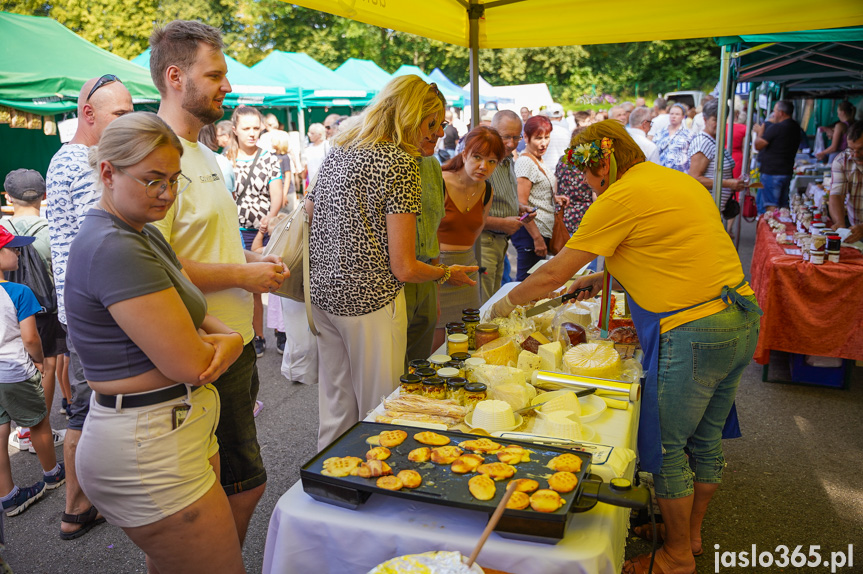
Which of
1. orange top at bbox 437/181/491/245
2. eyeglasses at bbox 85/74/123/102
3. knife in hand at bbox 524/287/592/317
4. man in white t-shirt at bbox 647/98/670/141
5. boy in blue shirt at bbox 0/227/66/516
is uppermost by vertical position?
man in white t-shirt at bbox 647/98/670/141

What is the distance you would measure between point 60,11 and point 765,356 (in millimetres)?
A: 23501

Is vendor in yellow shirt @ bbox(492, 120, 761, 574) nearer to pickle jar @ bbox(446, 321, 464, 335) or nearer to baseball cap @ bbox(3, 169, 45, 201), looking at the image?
pickle jar @ bbox(446, 321, 464, 335)

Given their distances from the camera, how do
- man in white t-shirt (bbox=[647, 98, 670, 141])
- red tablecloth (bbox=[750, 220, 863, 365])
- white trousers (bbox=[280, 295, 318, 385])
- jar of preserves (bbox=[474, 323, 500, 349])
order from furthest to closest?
1. man in white t-shirt (bbox=[647, 98, 670, 141])
2. red tablecloth (bbox=[750, 220, 863, 365])
3. white trousers (bbox=[280, 295, 318, 385])
4. jar of preserves (bbox=[474, 323, 500, 349])

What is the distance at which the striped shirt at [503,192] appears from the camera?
14.5ft

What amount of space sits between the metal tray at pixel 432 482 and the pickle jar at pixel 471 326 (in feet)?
3.07

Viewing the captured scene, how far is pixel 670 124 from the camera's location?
10172 millimetres

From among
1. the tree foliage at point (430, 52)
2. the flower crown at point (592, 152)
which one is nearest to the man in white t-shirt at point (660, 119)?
the flower crown at point (592, 152)

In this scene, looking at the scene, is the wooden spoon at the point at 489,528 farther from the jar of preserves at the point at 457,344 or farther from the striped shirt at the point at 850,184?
the striped shirt at the point at 850,184

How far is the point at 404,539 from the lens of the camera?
1348mm

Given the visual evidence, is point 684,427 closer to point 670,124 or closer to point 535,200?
point 535,200

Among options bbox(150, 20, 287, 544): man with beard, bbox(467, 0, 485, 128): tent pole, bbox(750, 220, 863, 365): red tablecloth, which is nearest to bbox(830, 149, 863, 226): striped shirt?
bbox(750, 220, 863, 365): red tablecloth

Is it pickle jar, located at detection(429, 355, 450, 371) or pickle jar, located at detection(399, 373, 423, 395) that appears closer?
pickle jar, located at detection(399, 373, 423, 395)

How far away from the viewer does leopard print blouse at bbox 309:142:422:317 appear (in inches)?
90.5

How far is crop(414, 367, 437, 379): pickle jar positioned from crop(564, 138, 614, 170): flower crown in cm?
93
